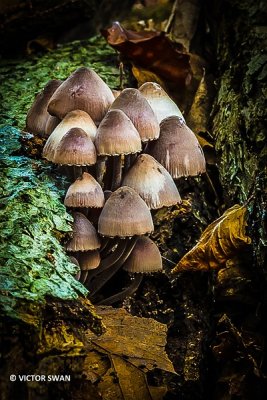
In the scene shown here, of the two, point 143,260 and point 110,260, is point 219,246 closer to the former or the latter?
point 143,260

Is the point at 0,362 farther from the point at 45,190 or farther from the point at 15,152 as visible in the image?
the point at 15,152

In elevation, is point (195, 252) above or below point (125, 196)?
below

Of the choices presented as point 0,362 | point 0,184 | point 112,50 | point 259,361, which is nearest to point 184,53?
Result: point 112,50

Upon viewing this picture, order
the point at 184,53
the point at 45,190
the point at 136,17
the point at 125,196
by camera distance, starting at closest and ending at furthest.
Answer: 1. the point at 125,196
2. the point at 45,190
3. the point at 184,53
4. the point at 136,17

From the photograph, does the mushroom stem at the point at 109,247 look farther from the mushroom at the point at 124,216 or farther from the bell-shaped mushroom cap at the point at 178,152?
the bell-shaped mushroom cap at the point at 178,152

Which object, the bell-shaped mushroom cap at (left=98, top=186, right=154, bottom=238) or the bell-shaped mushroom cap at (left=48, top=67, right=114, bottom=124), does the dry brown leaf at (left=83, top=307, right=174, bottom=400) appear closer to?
the bell-shaped mushroom cap at (left=98, top=186, right=154, bottom=238)

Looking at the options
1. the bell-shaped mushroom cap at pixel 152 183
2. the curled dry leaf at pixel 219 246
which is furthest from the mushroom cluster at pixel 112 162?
the curled dry leaf at pixel 219 246

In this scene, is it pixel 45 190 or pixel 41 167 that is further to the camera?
pixel 41 167
